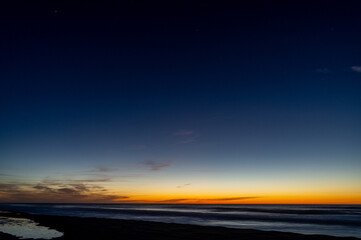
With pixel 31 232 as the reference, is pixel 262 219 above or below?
below

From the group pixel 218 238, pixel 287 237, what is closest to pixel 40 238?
pixel 218 238

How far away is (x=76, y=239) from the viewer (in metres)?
24.4

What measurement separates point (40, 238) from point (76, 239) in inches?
145

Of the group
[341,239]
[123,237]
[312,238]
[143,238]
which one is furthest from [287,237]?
[123,237]

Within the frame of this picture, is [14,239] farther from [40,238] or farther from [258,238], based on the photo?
[258,238]

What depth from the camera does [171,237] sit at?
2539 cm

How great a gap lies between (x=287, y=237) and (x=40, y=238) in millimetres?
21097

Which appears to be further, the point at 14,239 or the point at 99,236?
the point at 99,236

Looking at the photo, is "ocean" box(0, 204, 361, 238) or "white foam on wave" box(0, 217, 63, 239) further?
"ocean" box(0, 204, 361, 238)

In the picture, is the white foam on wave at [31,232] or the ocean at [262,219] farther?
the ocean at [262,219]

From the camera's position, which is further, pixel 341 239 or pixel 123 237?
pixel 123 237

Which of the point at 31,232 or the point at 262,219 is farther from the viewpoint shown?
the point at 262,219

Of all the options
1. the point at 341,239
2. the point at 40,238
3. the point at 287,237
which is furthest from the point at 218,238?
the point at 40,238

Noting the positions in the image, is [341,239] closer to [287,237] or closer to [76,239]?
[287,237]
